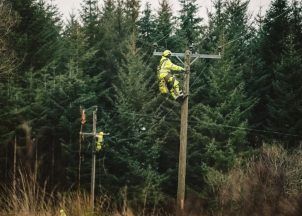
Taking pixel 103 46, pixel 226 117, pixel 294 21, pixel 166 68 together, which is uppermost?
pixel 294 21

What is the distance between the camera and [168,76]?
1382 centimetres

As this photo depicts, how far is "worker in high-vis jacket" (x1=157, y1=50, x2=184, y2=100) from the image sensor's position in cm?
1378

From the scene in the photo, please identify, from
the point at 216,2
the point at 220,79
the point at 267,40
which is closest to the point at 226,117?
the point at 220,79

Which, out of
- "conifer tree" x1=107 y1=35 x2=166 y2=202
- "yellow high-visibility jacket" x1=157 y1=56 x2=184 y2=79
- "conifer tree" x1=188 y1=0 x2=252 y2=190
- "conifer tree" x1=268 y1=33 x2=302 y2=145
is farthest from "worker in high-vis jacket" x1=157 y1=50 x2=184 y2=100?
"conifer tree" x1=268 y1=33 x2=302 y2=145

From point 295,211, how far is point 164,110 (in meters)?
25.5

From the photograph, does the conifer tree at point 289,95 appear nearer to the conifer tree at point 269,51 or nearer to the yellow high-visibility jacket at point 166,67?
the conifer tree at point 269,51

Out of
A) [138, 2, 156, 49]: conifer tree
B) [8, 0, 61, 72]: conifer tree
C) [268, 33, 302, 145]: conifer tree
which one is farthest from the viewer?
[138, 2, 156, 49]: conifer tree

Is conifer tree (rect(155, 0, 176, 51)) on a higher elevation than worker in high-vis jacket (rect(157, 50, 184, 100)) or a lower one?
higher

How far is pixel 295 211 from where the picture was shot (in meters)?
4.44

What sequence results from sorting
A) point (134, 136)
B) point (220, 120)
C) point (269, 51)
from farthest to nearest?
1. point (269, 51)
2. point (220, 120)
3. point (134, 136)

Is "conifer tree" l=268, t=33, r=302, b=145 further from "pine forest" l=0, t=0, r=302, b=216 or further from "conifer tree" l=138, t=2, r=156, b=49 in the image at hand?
"conifer tree" l=138, t=2, r=156, b=49

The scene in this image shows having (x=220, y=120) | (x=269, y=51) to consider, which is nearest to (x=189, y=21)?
(x=269, y=51)

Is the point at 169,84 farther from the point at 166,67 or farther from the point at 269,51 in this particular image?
the point at 269,51

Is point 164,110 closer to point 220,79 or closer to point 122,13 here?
point 220,79
